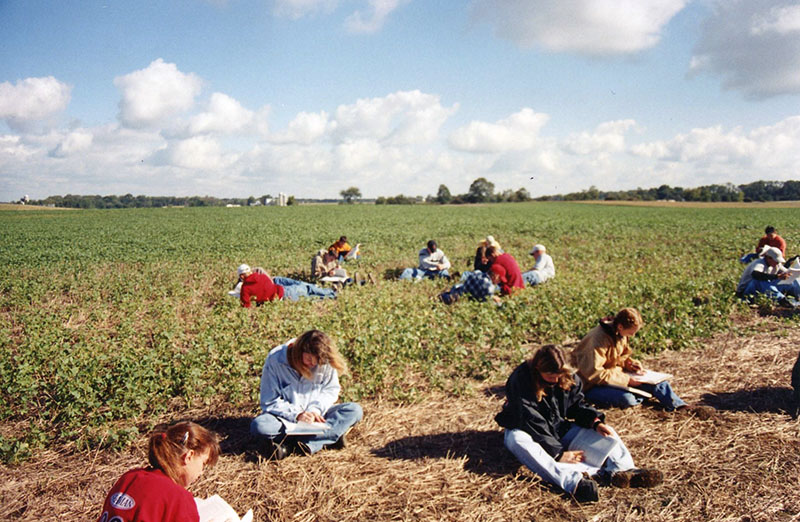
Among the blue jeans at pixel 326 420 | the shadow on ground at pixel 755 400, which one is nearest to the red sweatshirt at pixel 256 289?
the blue jeans at pixel 326 420

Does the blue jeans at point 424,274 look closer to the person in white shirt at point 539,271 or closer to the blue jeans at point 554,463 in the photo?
the person in white shirt at point 539,271

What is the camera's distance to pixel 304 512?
3656 millimetres

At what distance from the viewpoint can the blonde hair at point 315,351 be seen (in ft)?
13.3

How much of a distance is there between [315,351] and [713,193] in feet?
287

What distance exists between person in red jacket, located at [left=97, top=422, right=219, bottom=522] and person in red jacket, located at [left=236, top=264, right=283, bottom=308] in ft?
23.2

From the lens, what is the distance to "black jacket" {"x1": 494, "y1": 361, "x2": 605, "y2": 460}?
4031mm

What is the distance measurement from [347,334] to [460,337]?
5.85 feet

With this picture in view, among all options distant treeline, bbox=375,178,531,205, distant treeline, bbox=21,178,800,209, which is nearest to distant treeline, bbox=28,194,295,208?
distant treeline, bbox=21,178,800,209

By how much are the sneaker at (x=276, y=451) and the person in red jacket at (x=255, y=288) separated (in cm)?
531

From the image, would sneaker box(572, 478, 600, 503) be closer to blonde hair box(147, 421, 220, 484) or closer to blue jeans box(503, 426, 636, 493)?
blue jeans box(503, 426, 636, 493)

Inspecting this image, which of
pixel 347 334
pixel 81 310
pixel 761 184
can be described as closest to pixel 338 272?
pixel 347 334

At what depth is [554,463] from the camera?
3910 mm

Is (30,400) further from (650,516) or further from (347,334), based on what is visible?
(650,516)

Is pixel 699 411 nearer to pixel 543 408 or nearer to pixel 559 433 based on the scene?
pixel 559 433
